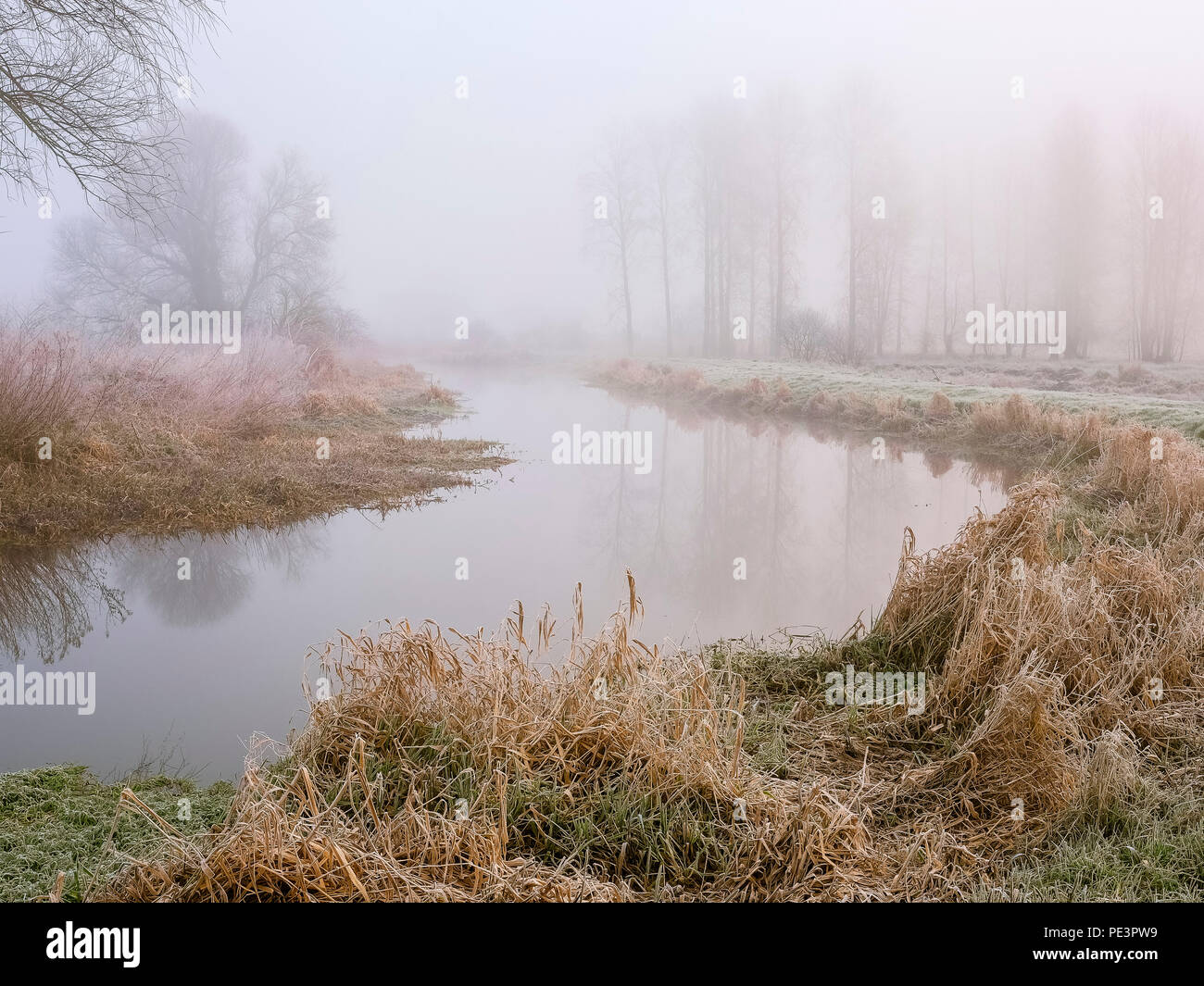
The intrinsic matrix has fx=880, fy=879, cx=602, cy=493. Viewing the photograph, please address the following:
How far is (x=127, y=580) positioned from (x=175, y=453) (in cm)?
336

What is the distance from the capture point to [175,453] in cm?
927

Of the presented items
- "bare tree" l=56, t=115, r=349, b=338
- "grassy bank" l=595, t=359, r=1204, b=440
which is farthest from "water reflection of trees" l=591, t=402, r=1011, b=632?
"bare tree" l=56, t=115, r=349, b=338

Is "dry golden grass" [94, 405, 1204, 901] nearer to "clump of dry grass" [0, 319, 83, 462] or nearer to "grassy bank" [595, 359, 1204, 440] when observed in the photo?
"clump of dry grass" [0, 319, 83, 462]

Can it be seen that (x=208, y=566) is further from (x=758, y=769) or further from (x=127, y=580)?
(x=758, y=769)

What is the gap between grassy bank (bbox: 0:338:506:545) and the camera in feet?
25.3

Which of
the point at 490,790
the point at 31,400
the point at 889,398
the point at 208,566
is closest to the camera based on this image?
the point at 490,790

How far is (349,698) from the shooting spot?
11.2 feet

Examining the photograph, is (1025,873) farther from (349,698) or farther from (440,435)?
(440,435)

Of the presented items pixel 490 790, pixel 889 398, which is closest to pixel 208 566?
pixel 490 790

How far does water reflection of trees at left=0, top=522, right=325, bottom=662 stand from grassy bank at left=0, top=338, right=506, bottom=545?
43 centimetres

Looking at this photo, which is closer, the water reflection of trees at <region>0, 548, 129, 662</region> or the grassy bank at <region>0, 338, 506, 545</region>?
the water reflection of trees at <region>0, 548, 129, 662</region>

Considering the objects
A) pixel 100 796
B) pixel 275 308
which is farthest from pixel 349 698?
pixel 275 308

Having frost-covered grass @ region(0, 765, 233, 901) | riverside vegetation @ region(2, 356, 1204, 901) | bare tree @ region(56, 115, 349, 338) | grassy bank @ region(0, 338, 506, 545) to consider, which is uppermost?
bare tree @ region(56, 115, 349, 338)
